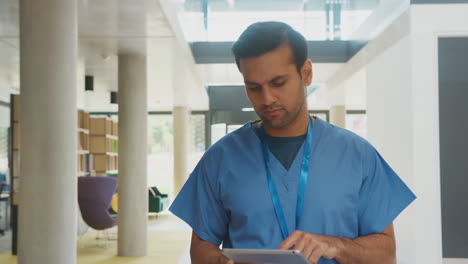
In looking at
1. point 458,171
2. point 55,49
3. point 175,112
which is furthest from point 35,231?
point 175,112

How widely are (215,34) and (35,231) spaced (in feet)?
18.0

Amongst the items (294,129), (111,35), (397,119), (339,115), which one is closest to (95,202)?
(111,35)

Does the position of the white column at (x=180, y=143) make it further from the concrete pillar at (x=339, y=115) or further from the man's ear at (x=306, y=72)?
the man's ear at (x=306, y=72)

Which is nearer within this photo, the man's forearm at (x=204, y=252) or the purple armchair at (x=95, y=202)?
the man's forearm at (x=204, y=252)

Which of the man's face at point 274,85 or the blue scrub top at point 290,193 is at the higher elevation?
the man's face at point 274,85

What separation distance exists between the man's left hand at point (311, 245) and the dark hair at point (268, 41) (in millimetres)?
444

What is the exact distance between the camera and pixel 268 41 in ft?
4.97

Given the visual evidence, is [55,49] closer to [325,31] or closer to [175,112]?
[325,31]

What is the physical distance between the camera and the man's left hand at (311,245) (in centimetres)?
136

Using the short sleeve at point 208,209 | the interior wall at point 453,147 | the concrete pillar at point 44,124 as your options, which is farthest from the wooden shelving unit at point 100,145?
the short sleeve at point 208,209

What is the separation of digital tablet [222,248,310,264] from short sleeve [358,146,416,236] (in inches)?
13.3

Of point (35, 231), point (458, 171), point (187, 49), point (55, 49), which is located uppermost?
point (187, 49)

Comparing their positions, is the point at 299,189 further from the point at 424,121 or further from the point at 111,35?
the point at 111,35

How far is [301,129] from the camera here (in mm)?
1631
